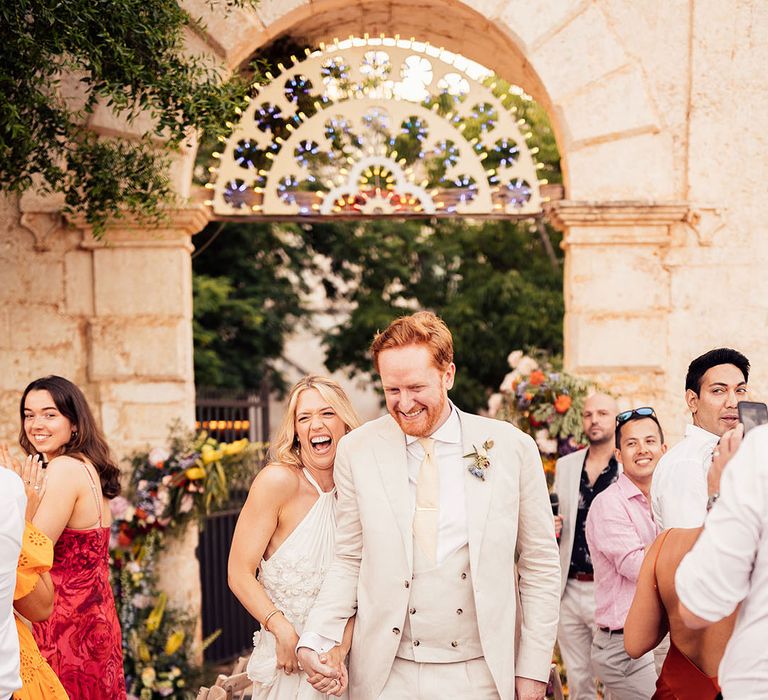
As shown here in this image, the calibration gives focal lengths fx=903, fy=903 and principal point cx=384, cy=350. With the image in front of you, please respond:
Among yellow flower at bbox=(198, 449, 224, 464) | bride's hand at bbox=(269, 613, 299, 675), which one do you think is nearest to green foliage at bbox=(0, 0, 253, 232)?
yellow flower at bbox=(198, 449, 224, 464)

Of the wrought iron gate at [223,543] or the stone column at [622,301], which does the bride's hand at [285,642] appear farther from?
the wrought iron gate at [223,543]

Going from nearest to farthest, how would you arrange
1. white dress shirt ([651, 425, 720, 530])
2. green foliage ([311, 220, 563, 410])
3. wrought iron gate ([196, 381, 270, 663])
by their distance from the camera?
white dress shirt ([651, 425, 720, 530])
wrought iron gate ([196, 381, 270, 663])
green foliage ([311, 220, 563, 410])

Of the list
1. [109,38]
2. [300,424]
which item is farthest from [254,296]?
[300,424]

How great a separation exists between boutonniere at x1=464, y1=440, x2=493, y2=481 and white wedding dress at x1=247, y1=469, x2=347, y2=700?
66cm

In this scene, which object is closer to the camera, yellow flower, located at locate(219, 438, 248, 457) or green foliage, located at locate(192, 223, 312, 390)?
yellow flower, located at locate(219, 438, 248, 457)

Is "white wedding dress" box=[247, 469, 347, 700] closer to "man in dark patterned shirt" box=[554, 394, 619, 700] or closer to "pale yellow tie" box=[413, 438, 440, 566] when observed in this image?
"pale yellow tie" box=[413, 438, 440, 566]

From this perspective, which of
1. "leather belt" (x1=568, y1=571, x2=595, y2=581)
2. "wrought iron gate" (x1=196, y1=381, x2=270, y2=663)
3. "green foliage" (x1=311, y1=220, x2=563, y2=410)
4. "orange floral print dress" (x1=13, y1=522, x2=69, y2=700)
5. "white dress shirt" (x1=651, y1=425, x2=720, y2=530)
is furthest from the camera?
"green foliage" (x1=311, y1=220, x2=563, y2=410)

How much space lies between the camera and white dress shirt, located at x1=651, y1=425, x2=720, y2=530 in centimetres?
308

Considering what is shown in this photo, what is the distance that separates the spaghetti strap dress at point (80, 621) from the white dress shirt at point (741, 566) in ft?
8.72

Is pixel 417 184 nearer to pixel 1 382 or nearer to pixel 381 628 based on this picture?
pixel 1 382

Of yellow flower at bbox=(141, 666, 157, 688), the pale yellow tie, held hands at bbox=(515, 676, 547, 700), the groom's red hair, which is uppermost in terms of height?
the groom's red hair

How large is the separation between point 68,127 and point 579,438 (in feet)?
12.8

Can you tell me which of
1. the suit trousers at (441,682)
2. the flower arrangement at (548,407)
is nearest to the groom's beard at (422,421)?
the suit trousers at (441,682)

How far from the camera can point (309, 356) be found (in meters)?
23.4
